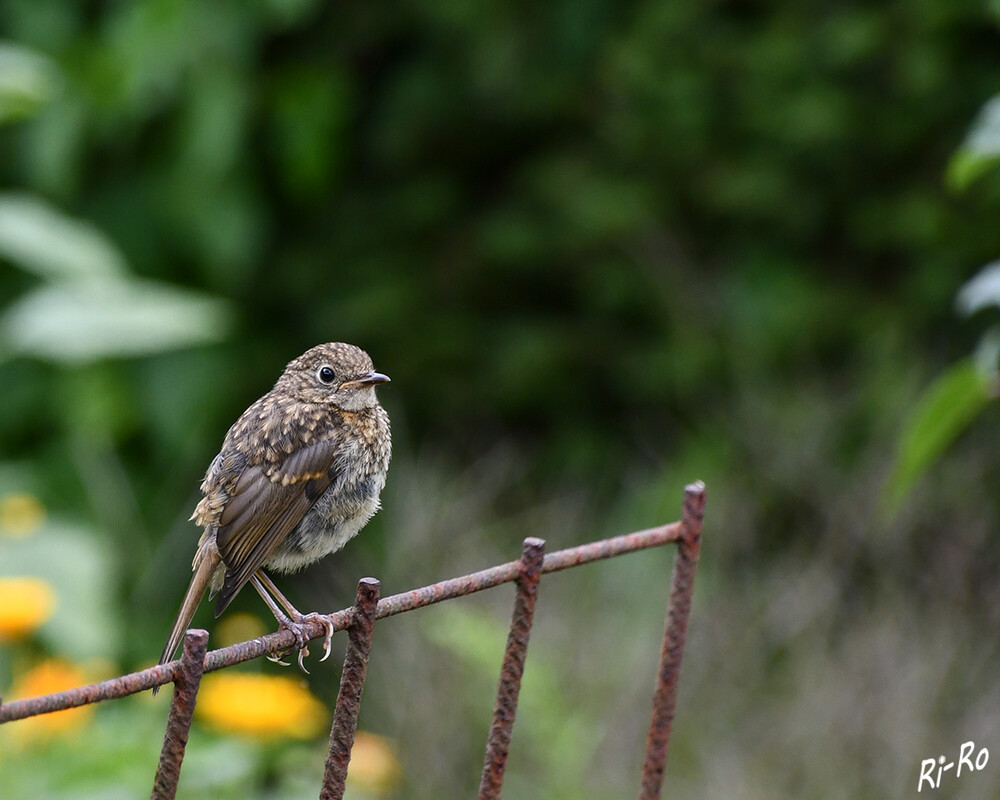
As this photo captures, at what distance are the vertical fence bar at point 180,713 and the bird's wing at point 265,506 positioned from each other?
Result: 841mm

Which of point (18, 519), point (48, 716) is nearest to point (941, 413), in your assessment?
point (48, 716)

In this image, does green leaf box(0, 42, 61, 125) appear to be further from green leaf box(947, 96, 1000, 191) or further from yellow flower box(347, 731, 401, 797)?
green leaf box(947, 96, 1000, 191)

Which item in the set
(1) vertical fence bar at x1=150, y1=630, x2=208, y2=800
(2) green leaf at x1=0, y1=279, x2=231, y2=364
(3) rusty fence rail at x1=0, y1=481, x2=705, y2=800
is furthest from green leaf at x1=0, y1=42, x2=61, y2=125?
(1) vertical fence bar at x1=150, y1=630, x2=208, y2=800

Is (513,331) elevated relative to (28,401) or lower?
elevated

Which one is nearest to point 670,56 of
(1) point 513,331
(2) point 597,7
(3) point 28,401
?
(2) point 597,7

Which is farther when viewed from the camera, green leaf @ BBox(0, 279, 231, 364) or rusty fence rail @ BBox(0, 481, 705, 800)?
green leaf @ BBox(0, 279, 231, 364)

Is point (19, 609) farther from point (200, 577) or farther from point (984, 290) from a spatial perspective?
point (984, 290)

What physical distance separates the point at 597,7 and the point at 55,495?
3090 millimetres

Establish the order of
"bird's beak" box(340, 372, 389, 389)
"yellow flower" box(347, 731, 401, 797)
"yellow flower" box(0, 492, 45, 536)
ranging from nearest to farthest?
"bird's beak" box(340, 372, 389, 389), "yellow flower" box(347, 731, 401, 797), "yellow flower" box(0, 492, 45, 536)

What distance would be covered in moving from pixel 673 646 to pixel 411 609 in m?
0.43

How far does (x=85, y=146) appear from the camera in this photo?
5887 mm

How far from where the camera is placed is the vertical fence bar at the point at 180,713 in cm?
129

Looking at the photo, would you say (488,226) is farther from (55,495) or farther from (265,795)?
(265,795)

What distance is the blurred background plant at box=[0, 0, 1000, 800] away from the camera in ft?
15.9
